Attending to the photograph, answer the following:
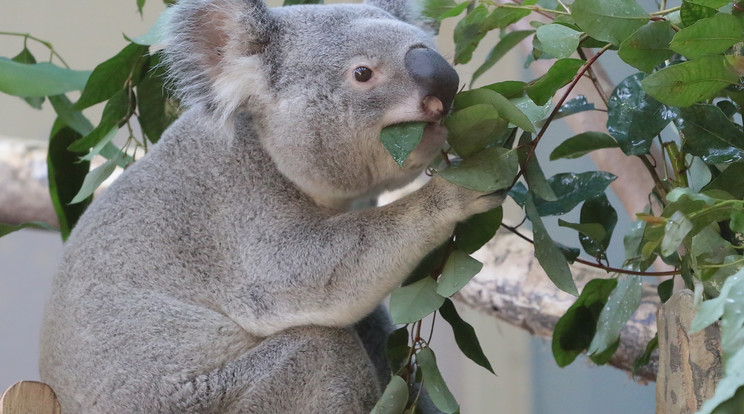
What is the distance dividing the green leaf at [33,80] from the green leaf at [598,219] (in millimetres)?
1536

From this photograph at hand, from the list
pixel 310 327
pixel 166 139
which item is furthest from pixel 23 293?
pixel 310 327

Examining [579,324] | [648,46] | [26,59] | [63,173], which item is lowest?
[579,324]

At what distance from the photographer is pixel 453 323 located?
6.17 feet

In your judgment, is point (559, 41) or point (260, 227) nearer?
point (559, 41)

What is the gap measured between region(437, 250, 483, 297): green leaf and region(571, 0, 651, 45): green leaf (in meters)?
0.51

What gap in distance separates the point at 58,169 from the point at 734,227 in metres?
2.25

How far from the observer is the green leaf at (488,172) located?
158 cm

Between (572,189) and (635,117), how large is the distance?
257mm

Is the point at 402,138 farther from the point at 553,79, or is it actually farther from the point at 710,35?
the point at 710,35

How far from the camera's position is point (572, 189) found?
6.26ft

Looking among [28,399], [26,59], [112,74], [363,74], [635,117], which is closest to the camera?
[28,399]

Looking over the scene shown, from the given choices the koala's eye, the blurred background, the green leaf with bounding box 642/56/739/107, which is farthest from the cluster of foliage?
the blurred background

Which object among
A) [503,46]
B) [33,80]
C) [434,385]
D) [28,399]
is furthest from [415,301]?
[33,80]

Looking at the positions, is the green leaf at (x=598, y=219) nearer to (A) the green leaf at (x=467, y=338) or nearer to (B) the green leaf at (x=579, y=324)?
(B) the green leaf at (x=579, y=324)
